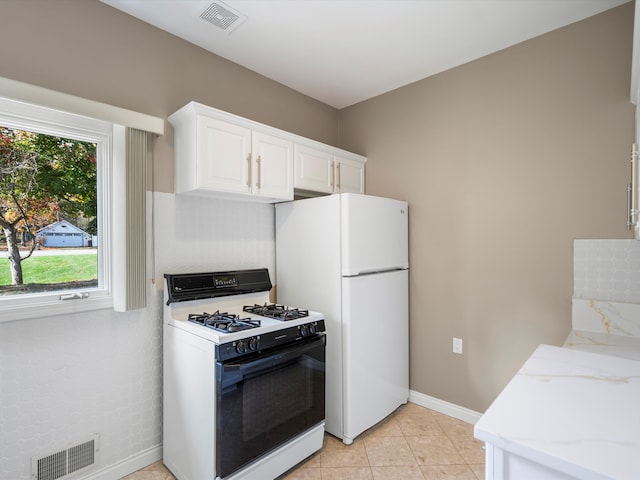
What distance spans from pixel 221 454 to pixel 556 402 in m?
1.43

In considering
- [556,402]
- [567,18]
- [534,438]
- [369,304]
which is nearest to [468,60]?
[567,18]

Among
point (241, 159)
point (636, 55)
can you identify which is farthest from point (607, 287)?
point (241, 159)

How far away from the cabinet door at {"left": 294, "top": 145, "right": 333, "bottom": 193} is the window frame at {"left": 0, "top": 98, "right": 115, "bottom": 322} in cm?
114

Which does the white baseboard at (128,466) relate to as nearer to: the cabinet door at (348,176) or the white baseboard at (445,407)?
the white baseboard at (445,407)

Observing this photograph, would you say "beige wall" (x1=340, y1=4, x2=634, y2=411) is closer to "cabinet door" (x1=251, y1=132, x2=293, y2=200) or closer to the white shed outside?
"cabinet door" (x1=251, y1=132, x2=293, y2=200)

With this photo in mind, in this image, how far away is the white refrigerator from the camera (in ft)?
7.44

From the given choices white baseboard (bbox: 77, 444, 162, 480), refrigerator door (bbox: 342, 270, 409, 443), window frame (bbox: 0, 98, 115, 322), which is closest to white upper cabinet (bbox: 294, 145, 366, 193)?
refrigerator door (bbox: 342, 270, 409, 443)

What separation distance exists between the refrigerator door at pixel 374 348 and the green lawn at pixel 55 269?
1495 mm

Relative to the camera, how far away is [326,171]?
2.75 metres

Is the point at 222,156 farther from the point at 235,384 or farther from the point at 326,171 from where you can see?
the point at 235,384

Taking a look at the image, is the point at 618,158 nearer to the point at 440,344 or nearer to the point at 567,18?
the point at 567,18

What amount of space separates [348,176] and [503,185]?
1188 mm

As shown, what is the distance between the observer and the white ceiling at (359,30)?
1.94 m

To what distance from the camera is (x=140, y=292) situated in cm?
195
